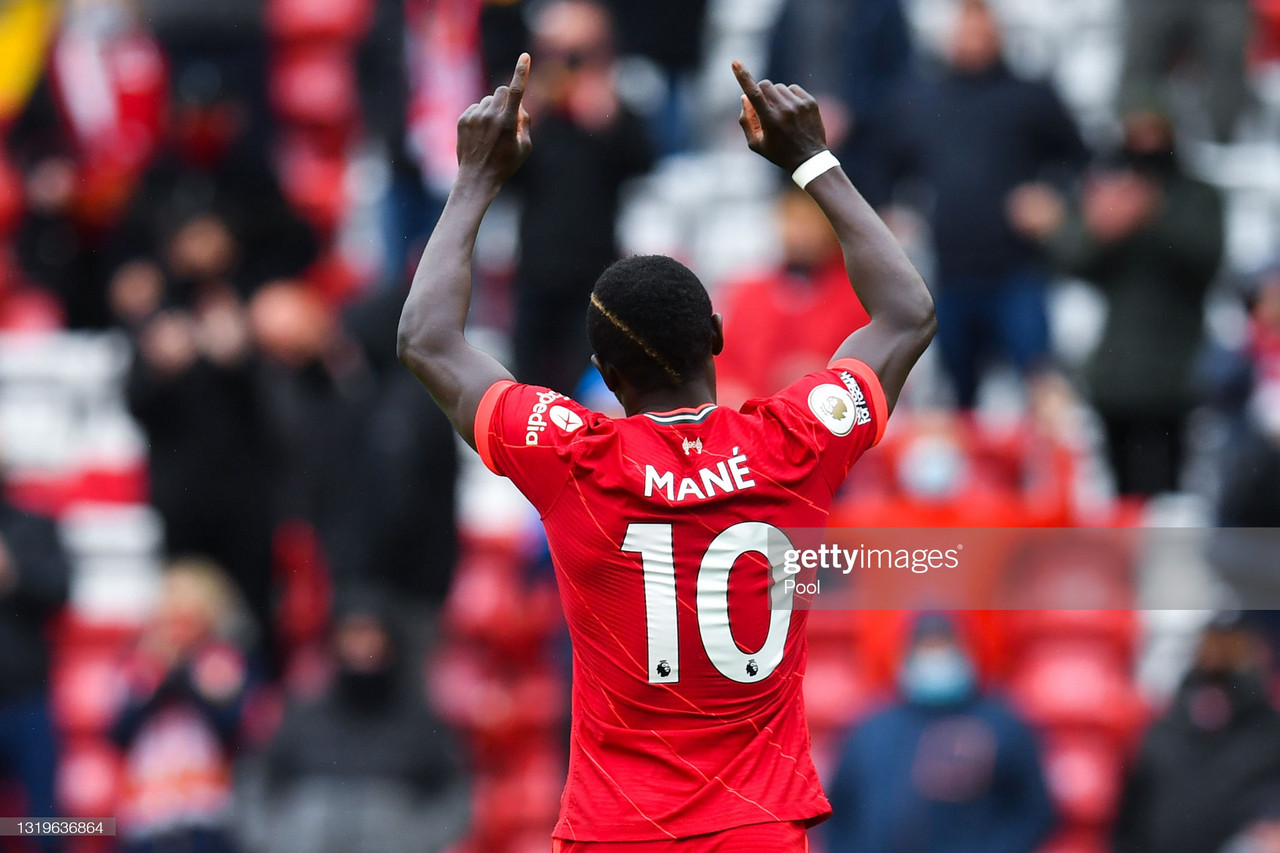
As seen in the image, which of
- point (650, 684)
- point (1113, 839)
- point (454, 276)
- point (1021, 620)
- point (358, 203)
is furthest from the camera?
point (358, 203)

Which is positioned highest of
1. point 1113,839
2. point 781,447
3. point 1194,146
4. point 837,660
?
point 1194,146

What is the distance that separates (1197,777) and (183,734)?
472cm

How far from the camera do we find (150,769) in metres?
8.43

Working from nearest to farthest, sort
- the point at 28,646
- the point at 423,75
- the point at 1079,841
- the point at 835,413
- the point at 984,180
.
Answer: the point at 835,413
the point at 1079,841
the point at 984,180
the point at 28,646
the point at 423,75

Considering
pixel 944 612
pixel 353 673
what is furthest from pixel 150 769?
pixel 944 612

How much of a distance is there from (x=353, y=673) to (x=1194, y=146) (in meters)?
5.19

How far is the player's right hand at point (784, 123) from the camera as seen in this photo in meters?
3.63

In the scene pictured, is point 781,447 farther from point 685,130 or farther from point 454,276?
point 685,130

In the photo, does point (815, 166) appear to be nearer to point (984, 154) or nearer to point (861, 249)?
point (861, 249)

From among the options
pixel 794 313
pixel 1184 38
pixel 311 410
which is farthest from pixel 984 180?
pixel 311 410

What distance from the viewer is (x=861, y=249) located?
11.7 ft

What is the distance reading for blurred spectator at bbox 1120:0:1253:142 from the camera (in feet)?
29.7

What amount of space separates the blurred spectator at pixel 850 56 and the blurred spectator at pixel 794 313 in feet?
2.23

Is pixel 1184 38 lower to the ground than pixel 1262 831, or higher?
higher
